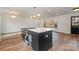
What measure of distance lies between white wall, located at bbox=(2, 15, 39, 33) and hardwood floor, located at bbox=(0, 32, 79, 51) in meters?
0.19

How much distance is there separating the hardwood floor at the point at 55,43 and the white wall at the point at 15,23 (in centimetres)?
19

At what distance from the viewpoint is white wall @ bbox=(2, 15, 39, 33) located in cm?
186

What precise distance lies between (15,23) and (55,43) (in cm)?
106

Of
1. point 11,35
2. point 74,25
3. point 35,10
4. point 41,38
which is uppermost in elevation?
point 35,10

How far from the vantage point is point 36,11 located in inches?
72.4

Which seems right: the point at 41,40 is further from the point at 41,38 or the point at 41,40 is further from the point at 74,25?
the point at 74,25

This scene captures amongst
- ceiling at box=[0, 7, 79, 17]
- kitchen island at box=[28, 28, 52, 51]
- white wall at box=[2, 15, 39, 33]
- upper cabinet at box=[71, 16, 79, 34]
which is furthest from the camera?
upper cabinet at box=[71, 16, 79, 34]

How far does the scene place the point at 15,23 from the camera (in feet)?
6.41

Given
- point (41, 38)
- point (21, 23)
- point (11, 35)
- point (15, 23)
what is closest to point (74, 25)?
point (41, 38)

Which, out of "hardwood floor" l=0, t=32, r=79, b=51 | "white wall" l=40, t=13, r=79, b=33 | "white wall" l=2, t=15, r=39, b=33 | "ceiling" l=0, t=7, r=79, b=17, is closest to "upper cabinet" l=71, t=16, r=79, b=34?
"white wall" l=40, t=13, r=79, b=33

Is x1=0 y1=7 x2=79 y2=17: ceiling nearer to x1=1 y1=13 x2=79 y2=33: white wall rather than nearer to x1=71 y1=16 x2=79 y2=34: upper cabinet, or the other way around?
x1=1 y1=13 x2=79 y2=33: white wall

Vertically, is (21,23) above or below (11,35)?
above
